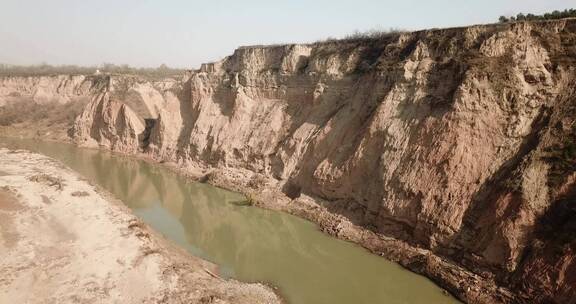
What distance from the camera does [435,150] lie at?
1705 centimetres

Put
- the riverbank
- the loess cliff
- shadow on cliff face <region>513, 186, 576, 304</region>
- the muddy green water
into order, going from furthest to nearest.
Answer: the muddy green water < the loess cliff < the riverbank < shadow on cliff face <region>513, 186, 576, 304</region>

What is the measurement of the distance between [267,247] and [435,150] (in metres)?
7.86

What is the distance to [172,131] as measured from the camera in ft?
109

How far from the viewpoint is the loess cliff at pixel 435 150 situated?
44.0ft

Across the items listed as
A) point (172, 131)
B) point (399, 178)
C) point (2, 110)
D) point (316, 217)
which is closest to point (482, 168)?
point (399, 178)

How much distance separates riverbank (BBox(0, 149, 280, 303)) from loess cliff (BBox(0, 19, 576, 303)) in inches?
267

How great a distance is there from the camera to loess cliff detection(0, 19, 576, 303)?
1341 cm

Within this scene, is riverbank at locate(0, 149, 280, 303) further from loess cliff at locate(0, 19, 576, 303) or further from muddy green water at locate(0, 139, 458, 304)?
loess cliff at locate(0, 19, 576, 303)

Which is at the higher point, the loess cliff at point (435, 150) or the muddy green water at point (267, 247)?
the loess cliff at point (435, 150)

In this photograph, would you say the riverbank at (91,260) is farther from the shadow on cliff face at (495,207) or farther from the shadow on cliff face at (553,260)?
the shadow on cliff face at (553,260)

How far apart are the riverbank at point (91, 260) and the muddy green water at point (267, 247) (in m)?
1.32

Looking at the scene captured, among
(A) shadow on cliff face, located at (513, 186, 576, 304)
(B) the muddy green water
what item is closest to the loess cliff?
(A) shadow on cliff face, located at (513, 186, 576, 304)

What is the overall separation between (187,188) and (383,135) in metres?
13.0

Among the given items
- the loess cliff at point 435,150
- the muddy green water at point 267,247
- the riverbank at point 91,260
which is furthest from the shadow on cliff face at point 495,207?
the riverbank at point 91,260
